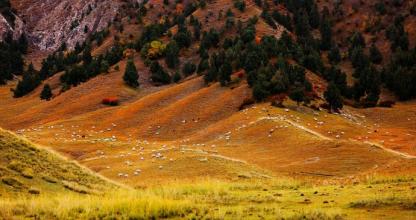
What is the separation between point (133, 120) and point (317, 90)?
110ft

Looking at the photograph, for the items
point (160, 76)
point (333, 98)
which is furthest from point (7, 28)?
point (333, 98)

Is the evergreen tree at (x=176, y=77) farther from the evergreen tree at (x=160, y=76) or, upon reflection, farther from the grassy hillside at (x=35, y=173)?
the grassy hillside at (x=35, y=173)

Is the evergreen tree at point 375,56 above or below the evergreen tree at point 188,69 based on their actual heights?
above

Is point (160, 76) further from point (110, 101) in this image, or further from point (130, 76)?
point (110, 101)

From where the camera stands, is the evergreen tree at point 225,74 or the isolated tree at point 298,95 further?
the evergreen tree at point 225,74

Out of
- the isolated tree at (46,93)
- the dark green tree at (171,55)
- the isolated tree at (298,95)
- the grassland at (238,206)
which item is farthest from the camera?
the dark green tree at (171,55)

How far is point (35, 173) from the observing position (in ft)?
75.2

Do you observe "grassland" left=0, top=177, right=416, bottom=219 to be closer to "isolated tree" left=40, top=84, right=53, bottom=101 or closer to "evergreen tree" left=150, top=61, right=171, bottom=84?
"evergreen tree" left=150, top=61, right=171, bottom=84

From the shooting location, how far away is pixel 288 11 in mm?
152250

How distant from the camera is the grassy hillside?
2064cm

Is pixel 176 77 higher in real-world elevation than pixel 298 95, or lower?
higher

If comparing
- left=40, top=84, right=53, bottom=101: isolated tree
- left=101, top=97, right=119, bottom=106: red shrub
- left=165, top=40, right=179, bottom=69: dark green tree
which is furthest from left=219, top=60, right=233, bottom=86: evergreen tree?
left=40, top=84, right=53, bottom=101: isolated tree

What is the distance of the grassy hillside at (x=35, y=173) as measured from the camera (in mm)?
20641

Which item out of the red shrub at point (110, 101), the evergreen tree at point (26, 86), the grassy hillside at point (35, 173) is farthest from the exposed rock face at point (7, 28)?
the grassy hillside at point (35, 173)
